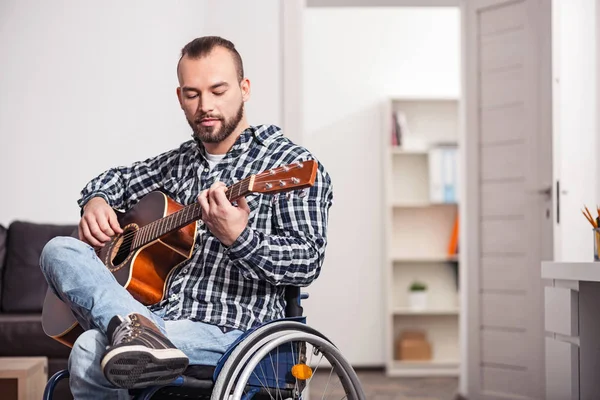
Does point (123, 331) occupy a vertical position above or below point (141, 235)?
below

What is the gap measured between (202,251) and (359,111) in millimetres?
3876

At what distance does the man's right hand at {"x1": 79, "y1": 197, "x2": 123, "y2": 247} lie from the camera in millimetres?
1956

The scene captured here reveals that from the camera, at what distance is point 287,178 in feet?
5.25

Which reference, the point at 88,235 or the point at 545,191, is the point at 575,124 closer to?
the point at 545,191

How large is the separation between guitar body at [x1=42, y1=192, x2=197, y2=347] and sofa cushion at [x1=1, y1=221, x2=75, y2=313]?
5.85ft

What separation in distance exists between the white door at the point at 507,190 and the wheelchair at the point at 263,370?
2098 millimetres

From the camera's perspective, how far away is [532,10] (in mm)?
3787

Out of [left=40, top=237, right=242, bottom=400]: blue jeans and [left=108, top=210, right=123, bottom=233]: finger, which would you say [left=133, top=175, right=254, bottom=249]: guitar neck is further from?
[left=40, top=237, right=242, bottom=400]: blue jeans

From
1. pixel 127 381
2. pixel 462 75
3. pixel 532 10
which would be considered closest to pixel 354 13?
pixel 462 75

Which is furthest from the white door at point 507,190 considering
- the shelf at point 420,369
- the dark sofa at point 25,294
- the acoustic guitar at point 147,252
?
the acoustic guitar at point 147,252

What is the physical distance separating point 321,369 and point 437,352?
0.77 meters

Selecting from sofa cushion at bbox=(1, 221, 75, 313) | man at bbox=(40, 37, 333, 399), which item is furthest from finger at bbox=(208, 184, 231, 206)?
sofa cushion at bbox=(1, 221, 75, 313)

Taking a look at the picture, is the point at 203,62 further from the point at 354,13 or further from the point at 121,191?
the point at 354,13

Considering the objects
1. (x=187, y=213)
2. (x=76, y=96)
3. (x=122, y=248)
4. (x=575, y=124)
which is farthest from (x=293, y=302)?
(x=76, y=96)
